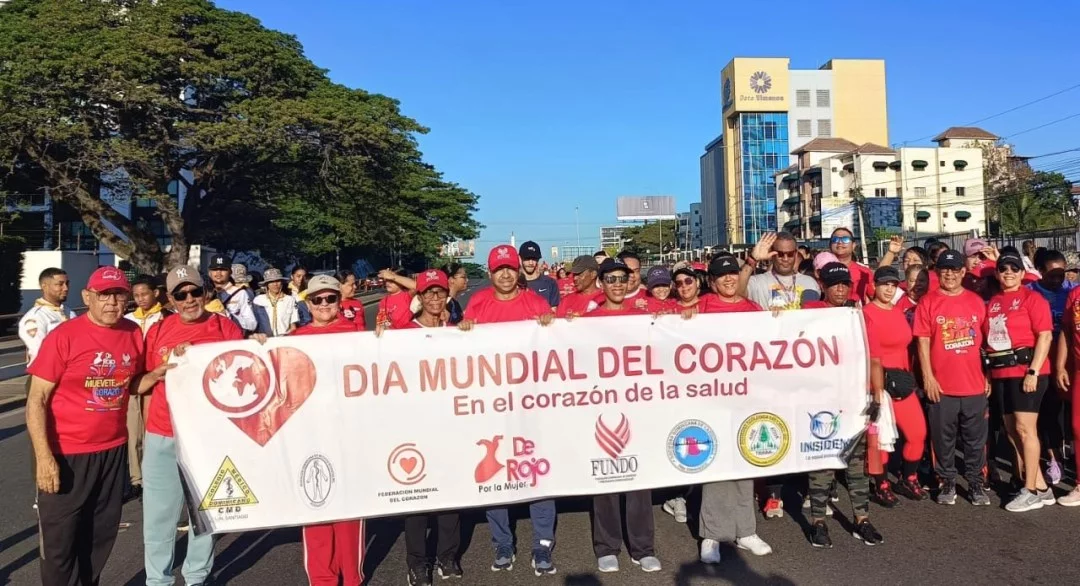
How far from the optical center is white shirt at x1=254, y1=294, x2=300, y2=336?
27.5ft

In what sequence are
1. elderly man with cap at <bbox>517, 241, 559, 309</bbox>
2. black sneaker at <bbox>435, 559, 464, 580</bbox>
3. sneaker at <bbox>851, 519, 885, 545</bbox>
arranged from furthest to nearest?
1. elderly man with cap at <bbox>517, 241, 559, 309</bbox>
2. sneaker at <bbox>851, 519, 885, 545</bbox>
3. black sneaker at <bbox>435, 559, 464, 580</bbox>

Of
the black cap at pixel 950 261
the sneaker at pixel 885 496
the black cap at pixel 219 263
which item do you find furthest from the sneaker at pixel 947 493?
the black cap at pixel 219 263

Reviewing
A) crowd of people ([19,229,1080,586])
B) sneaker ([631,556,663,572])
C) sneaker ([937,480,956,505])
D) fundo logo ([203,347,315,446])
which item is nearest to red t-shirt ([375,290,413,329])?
crowd of people ([19,229,1080,586])

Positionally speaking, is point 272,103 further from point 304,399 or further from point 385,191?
point 304,399

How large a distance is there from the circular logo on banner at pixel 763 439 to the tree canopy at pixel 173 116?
825 inches

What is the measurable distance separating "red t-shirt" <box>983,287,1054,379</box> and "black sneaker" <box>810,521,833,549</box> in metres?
1.94

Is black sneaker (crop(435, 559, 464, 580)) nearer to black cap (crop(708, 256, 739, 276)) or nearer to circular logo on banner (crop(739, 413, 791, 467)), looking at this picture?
circular logo on banner (crop(739, 413, 791, 467))

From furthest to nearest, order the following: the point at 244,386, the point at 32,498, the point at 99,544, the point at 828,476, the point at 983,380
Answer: the point at 32,498, the point at 983,380, the point at 828,476, the point at 244,386, the point at 99,544

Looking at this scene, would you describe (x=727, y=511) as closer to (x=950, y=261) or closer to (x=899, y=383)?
(x=899, y=383)

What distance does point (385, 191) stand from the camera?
28.7 metres

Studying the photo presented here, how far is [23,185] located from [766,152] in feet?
273

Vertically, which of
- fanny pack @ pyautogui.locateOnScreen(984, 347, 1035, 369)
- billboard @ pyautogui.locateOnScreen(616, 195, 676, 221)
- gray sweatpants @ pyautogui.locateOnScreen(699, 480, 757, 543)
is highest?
billboard @ pyautogui.locateOnScreen(616, 195, 676, 221)

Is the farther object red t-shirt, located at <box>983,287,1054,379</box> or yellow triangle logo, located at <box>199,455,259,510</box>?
red t-shirt, located at <box>983,287,1054,379</box>

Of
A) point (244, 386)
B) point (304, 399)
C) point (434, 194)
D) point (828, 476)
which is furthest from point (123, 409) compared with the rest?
point (434, 194)
